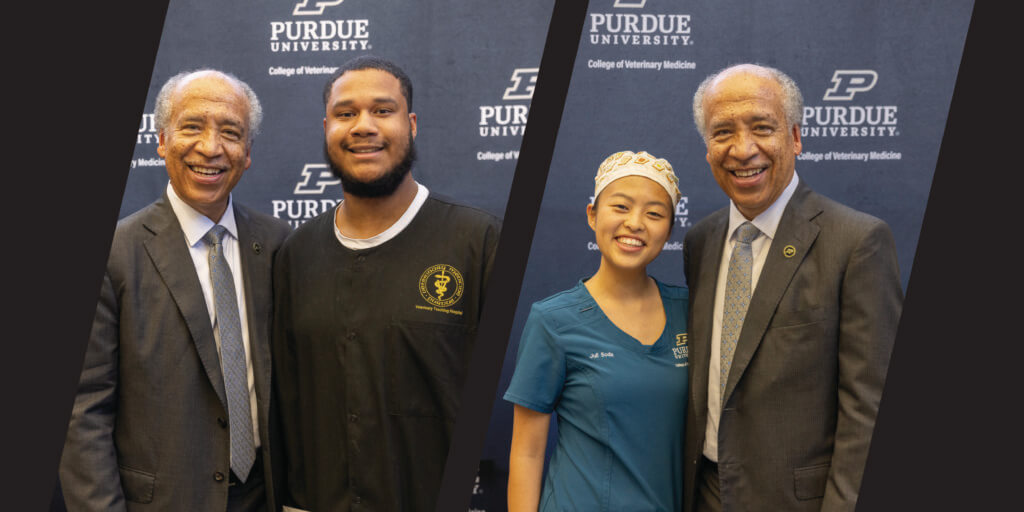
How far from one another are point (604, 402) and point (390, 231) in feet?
3.51

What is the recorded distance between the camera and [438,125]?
11.5 ft

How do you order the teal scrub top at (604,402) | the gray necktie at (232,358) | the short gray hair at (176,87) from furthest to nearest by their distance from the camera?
the short gray hair at (176,87)
the gray necktie at (232,358)
the teal scrub top at (604,402)

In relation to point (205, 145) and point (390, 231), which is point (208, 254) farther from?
point (390, 231)

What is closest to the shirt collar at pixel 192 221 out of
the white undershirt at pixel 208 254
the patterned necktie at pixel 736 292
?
the white undershirt at pixel 208 254

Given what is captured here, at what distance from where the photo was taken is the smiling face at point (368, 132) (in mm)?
3354

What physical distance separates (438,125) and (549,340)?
39.4 inches

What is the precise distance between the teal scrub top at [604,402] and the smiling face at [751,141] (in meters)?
0.59

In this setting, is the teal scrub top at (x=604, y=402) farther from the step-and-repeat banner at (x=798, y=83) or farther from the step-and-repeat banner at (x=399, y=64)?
the step-and-repeat banner at (x=399, y=64)

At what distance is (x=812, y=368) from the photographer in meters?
3.06

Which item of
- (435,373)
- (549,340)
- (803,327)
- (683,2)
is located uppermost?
(683,2)

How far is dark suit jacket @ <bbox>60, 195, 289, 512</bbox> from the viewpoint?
10.7ft

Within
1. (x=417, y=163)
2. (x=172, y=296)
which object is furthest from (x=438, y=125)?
(x=172, y=296)

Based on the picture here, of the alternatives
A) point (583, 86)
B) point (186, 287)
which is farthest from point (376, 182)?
point (583, 86)

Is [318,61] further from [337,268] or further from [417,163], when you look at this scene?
[337,268]
